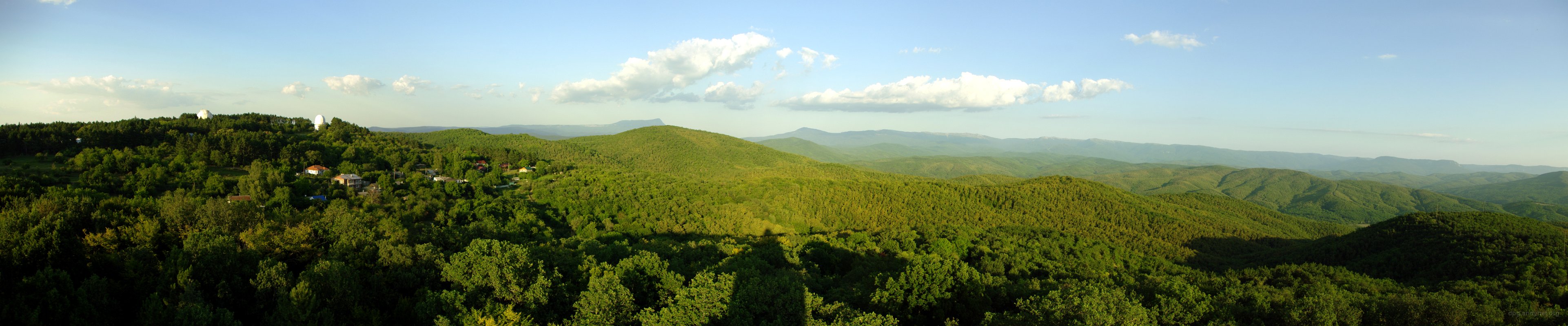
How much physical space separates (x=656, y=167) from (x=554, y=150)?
23083 mm

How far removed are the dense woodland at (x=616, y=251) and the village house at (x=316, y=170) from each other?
64.8 inches

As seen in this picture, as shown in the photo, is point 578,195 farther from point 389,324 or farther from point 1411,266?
point 1411,266

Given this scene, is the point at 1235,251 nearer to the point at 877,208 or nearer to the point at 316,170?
the point at 877,208

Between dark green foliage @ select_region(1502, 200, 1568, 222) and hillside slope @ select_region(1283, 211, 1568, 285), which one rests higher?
hillside slope @ select_region(1283, 211, 1568, 285)

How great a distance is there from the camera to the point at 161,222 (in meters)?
22.1

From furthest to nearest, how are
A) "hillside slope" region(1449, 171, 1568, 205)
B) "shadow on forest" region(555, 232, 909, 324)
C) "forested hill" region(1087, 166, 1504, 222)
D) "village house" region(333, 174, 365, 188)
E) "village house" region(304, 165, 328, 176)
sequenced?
"hillside slope" region(1449, 171, 1568, 205)
"forested hill" region(1087, 166, 1504, 222)
"village house" region(304, 165, 328, 176)
"village house" region(333, 174, 365, 188)
"shadow on forest" region(555, 232, 909, 324)

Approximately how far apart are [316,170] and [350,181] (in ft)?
19.3

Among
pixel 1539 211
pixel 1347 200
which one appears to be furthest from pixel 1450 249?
pixel 1347 200

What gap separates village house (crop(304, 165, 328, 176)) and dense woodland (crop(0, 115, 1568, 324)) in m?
1.65

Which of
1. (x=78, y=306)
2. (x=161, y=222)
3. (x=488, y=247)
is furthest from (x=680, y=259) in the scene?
(x=161, y=222)

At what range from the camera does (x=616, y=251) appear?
28.1m

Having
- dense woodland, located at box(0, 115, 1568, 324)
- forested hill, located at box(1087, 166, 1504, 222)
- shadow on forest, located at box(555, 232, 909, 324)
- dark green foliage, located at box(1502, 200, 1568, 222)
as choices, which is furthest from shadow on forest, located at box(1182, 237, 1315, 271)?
dark green foliage, located at box(1502, 200, 1568, 222)

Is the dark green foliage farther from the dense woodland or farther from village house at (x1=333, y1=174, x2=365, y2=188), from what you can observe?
village house at (x1=333, y1=174, x2=365, y2=188)

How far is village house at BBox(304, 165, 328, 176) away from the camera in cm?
4897
